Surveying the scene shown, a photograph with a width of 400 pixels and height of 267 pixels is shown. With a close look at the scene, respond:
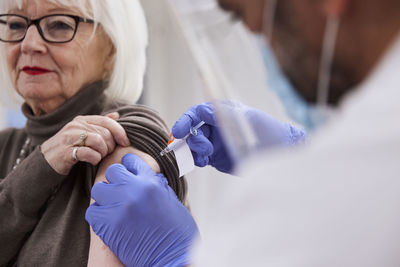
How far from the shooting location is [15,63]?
54.2 inches

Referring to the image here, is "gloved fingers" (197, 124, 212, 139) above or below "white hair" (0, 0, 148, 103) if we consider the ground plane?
below

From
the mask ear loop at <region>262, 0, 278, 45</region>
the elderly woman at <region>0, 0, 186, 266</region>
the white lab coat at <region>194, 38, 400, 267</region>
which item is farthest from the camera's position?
the elderly woman at <region>0, 0, 186, 266</region>

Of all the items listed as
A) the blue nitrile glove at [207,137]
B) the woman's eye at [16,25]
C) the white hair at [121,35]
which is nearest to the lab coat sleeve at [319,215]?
the blue nitrile glove at [207,137]

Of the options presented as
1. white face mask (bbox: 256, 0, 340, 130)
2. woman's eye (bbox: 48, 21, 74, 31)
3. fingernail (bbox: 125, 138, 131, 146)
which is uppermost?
white face mask (bbox: 256, 0, 340, 130)

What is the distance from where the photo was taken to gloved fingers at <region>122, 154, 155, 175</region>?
113 cm

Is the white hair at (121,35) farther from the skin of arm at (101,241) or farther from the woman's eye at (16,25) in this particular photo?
the skin of arm at (101,241)

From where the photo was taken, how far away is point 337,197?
51 centimetres

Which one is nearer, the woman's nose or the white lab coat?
the white lab coat

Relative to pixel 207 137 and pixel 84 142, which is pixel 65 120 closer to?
pixel 84 142

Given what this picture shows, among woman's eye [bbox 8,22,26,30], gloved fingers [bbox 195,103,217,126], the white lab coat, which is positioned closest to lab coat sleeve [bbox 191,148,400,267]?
the white lab coat

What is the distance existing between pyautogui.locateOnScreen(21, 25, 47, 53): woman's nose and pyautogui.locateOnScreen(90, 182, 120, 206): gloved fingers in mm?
459

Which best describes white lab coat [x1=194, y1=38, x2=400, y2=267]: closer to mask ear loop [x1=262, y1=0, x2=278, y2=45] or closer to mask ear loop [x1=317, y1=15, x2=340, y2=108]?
mask ear loop [x1=317, y1=15, x2=340, y2=108]

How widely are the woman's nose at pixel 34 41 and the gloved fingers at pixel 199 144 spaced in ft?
1.62

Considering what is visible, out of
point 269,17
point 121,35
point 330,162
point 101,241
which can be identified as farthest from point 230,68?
point 121,35
